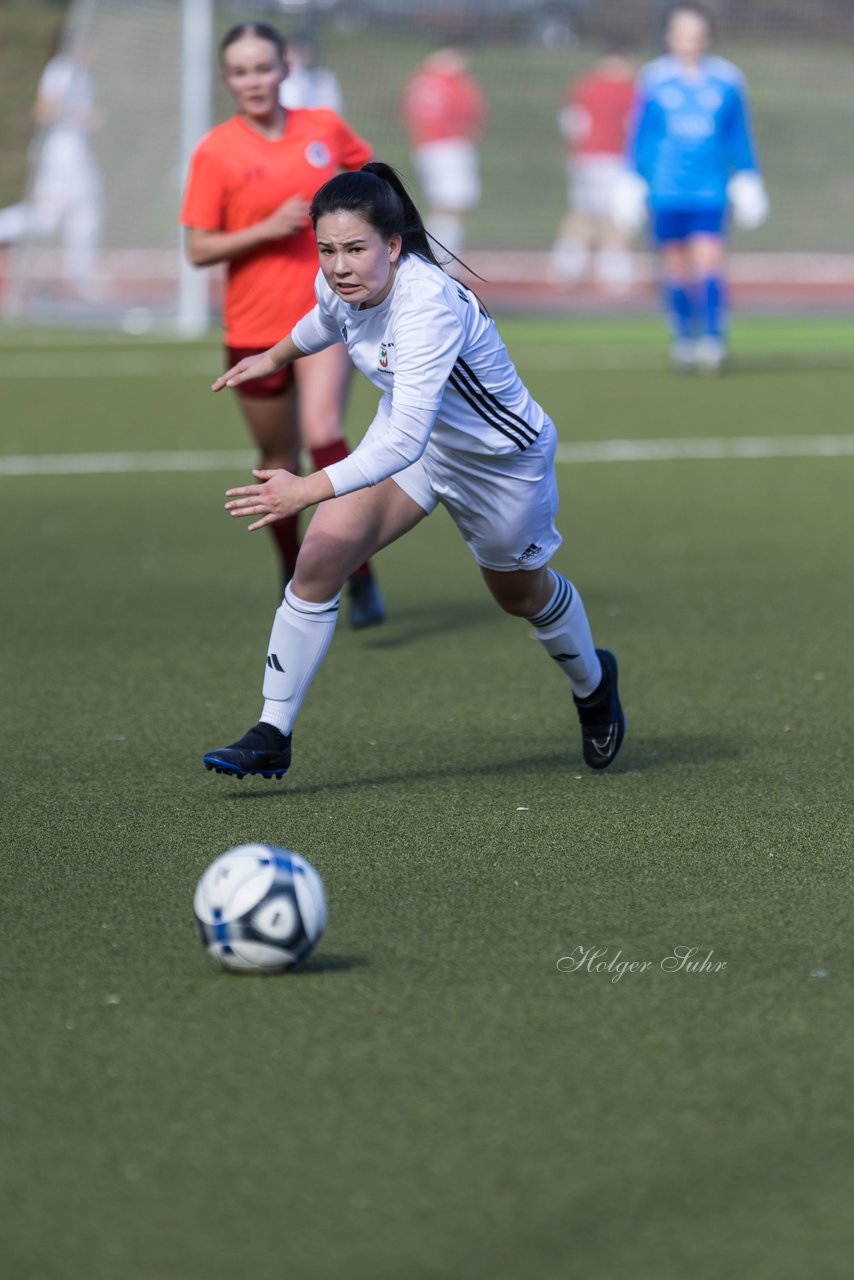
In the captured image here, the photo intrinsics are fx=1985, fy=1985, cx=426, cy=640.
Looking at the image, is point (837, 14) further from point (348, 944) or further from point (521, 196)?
point (348, 944)

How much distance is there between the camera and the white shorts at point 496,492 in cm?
526

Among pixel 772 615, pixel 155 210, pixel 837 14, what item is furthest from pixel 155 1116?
pixel 837 14

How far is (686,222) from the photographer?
15.9 m

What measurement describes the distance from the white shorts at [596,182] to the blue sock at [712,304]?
864 cm

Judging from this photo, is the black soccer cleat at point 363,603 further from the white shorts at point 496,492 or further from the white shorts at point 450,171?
the white shorts at point 450,171

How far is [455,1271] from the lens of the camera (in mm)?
2760

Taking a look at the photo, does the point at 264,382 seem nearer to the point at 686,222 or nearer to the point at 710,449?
the point at 710,449

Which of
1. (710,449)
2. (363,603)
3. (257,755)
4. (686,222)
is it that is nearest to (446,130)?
(686,222)

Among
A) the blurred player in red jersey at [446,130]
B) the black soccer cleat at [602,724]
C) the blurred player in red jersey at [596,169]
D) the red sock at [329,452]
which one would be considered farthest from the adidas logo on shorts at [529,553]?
the blurred player in red jersey at [596,169]

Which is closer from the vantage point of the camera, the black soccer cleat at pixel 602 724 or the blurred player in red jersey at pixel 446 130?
the black soccer cleat at pixel 602 724

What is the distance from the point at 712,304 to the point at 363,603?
8.54 meters

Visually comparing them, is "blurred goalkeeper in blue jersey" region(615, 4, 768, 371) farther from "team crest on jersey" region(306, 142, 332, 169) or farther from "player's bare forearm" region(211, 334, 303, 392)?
"player's bare forearm" region(211, 334, 303, 392)

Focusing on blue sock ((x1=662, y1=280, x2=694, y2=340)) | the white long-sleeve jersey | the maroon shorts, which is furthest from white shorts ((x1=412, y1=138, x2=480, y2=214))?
the white long-sleeve jersey

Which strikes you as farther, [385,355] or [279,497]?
[385,355]
